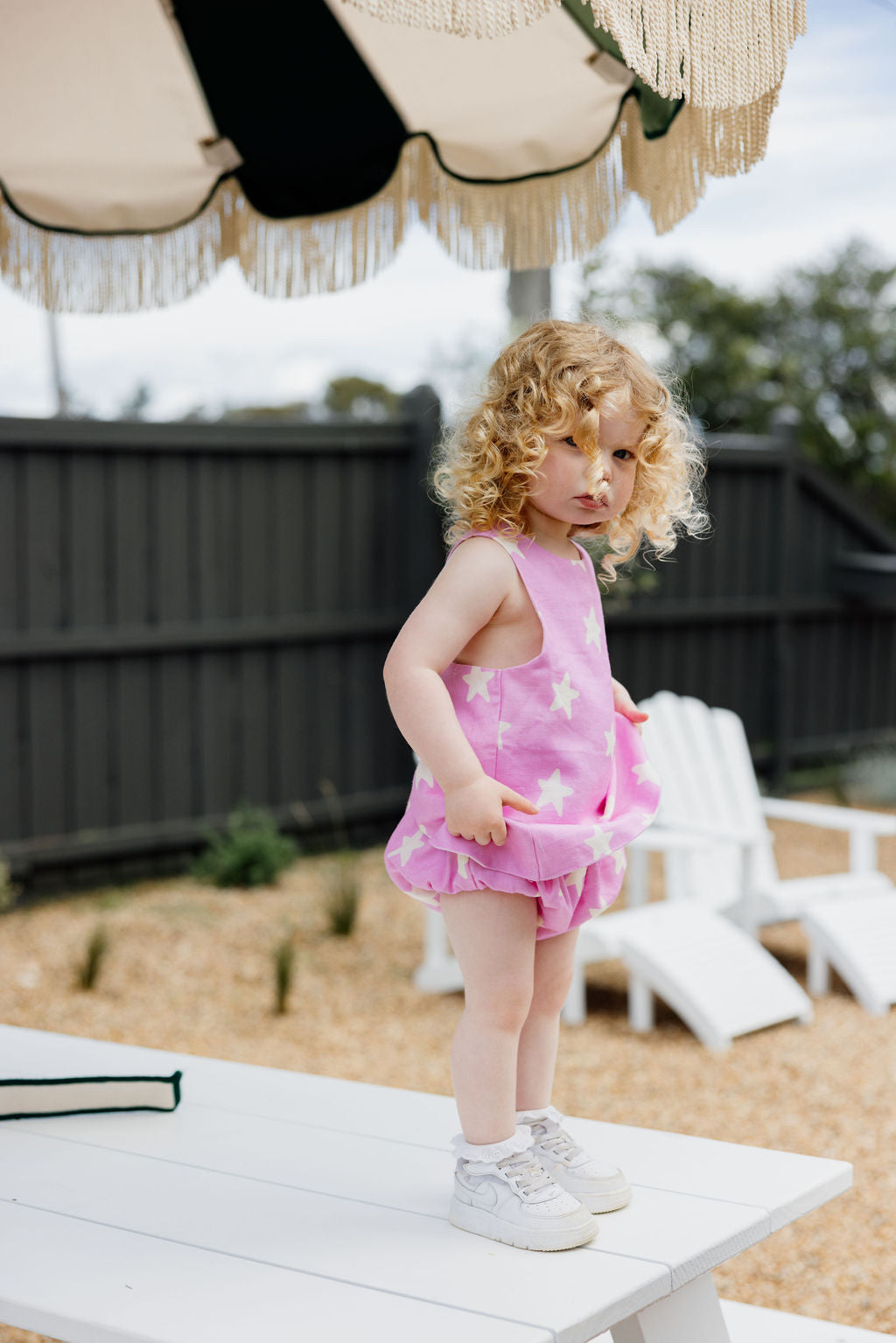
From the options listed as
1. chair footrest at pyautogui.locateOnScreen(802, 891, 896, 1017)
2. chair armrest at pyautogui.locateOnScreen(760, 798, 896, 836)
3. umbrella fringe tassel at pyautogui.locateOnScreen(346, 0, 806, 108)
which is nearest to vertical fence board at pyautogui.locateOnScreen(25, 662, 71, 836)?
chair armrest at pyautogui.locateOnScreen(760, 798, 896, 836)

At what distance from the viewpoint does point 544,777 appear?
1503 mm

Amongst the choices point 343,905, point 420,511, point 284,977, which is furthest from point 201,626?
point 284,977

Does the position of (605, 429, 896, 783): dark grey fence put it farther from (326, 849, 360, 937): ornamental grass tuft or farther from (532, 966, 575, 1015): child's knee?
(532, 966, 575, 1015): child's knee

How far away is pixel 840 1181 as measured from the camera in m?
1.67

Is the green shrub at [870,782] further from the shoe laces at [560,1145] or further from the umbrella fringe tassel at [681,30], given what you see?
the umbrella fringe tassel at [681,30]

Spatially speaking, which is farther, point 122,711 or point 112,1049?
point 122,711

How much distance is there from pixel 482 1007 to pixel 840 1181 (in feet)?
1.87

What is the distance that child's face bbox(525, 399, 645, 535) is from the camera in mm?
1515

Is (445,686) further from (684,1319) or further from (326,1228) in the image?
(684,1319)

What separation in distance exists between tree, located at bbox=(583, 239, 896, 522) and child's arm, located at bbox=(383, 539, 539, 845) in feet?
47.4

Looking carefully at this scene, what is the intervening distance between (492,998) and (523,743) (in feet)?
0.97

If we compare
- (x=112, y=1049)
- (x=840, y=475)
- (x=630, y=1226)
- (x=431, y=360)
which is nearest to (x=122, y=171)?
(x=112, y=1049)

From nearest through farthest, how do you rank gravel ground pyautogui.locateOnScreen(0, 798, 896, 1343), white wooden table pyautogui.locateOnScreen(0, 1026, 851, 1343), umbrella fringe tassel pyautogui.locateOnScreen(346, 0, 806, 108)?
umbrella fringe tassel pyautogui.locateOnScreen(346, 0, 806, 108) → white wooden table pyautogui.locateOnScreen(0, 1026, 851, 1343) → gravel ground pyautogui.locateOnScreen(0, 798, 896, 1343)

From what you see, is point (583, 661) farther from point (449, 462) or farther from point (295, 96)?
point (295, 96)
